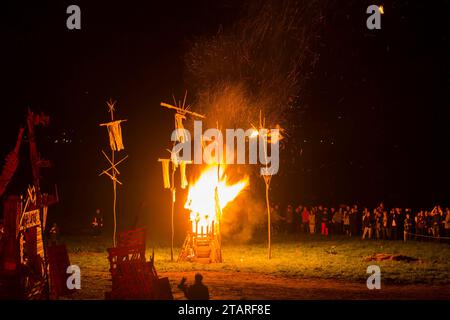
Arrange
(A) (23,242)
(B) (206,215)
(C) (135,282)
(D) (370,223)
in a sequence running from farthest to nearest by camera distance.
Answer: (D) (370,223)
(B) (206,215)
(C) (135,282)
(A) (23,242)

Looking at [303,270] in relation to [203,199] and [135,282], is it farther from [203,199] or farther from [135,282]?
[135,282]

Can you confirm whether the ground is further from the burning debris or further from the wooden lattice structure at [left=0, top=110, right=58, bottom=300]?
the wooden lattice structure at [left=0, top=110, right=58, bottom=300]

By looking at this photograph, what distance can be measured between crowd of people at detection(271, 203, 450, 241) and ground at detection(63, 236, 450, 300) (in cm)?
151

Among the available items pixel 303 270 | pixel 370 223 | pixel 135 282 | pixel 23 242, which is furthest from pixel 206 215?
pixel 370 223

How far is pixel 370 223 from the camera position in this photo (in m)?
27.6

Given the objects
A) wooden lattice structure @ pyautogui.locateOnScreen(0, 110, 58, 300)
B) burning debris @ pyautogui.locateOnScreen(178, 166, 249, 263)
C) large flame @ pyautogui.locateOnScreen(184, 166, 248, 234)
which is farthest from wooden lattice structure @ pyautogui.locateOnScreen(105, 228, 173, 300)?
large flame @ pyautogui.locateOnScreen(184, 166, 248, 234)

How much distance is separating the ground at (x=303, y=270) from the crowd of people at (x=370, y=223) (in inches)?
59.4

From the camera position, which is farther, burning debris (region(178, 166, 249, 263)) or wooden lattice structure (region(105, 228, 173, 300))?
burning debris (region(178, 166, 249, 263))

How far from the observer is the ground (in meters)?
14.4

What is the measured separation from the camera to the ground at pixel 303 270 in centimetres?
1438

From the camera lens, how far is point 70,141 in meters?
47.2

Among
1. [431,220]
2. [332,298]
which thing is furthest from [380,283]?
[431,220]

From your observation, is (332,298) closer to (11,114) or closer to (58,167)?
(11,114)

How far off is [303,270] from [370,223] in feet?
35.0
